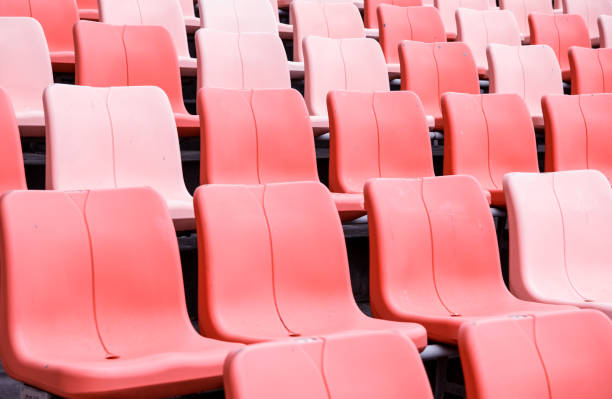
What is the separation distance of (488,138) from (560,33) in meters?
0.78

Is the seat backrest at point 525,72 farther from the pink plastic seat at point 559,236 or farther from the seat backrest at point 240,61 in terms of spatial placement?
the pink plastic seat at point 559,236

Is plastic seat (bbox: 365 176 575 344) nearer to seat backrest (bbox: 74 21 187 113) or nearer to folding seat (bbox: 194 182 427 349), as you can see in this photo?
folding seat (bbox: 194 182 427 349)

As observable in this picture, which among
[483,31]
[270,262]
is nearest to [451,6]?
[483,31]

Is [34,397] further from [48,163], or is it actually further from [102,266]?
[48,163]

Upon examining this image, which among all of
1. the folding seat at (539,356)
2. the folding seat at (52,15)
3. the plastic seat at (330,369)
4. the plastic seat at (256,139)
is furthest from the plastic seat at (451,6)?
the plastic seat at (330,369)

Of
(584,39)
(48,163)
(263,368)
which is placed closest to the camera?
(263,368)

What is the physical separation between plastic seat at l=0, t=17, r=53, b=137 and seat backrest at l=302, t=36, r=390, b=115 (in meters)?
0.40

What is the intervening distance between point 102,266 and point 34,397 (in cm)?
14

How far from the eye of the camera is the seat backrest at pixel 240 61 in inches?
55.4

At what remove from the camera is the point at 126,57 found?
53.3 inches

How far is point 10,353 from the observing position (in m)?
0.71

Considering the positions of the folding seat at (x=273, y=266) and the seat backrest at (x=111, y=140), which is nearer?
the folding seat at (x=273, y=266)

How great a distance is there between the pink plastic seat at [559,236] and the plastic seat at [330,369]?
51cm

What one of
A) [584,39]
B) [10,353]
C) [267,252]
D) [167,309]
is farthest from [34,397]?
[584,39]
